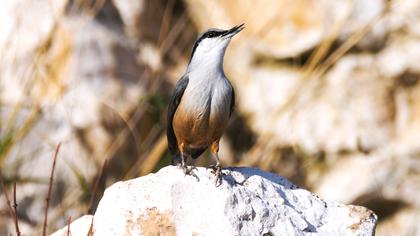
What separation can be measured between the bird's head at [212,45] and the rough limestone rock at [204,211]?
0.86 m

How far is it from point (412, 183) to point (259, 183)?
10.7ft

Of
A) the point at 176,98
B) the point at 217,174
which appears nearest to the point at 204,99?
the point at 176,98

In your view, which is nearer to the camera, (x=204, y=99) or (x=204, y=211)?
(x=204, y=211)

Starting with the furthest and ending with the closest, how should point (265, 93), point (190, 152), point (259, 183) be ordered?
point (265, 93) → point (190, 152) → point (259, 183)

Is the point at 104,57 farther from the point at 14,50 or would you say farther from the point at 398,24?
the point at 398,24

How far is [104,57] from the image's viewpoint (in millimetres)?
7152

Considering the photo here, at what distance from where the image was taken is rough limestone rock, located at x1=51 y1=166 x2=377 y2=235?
3.42 meters

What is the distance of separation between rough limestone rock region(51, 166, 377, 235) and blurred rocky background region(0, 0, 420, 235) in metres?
2.43

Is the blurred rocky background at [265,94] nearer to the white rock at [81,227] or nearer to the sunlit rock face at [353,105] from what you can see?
the sunlit rock face at [353,105]

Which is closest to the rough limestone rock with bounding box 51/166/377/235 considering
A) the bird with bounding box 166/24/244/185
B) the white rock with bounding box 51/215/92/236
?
the white rock with bounding box 51/215/92/236

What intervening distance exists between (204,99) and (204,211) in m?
1.05

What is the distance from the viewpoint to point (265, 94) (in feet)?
24.3

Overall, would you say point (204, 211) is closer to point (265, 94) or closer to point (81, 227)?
point (81, 227)

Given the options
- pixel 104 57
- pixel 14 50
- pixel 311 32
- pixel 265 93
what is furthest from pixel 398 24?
Answer: pixel 14 50
